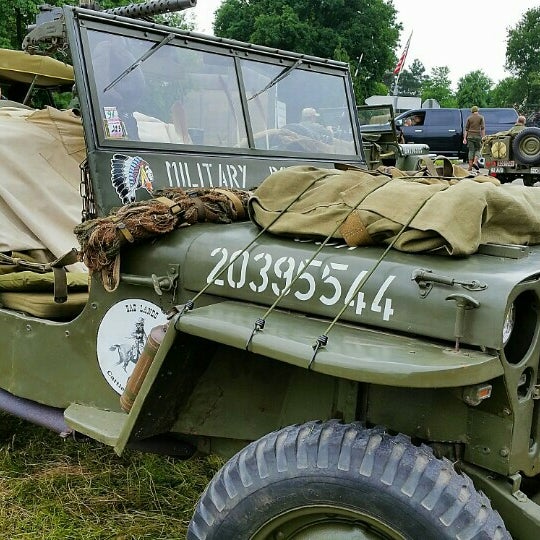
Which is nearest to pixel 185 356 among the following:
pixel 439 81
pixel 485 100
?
pixel 485 100

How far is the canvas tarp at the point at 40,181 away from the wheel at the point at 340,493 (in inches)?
66.2

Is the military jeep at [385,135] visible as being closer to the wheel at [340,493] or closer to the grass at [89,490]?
the grass at [89,490]

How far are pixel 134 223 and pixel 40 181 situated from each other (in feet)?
3.93

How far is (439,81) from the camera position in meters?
76.4

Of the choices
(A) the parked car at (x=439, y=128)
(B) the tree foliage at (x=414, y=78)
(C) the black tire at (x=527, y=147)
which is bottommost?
(B) the tree foliage at (x=414, y=78)

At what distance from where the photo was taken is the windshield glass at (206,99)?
2.75 m

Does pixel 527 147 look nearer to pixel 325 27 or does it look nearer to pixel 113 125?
pixel 113 125

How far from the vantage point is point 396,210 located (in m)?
2.09

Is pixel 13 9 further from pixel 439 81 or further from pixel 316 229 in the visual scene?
pixel 439 81

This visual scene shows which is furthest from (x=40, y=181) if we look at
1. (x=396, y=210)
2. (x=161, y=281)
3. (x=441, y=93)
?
(x=441, y=93)

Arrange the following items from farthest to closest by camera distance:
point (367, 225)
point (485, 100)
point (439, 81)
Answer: point (439, 81) → point (485, 100) → point (367, 225)

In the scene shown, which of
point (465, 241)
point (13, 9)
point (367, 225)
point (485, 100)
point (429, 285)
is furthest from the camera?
point (485, 100)

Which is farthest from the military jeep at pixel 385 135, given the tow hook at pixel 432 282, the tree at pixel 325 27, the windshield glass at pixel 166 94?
the tree at pixel 325 27

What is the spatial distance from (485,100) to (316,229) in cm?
5463
